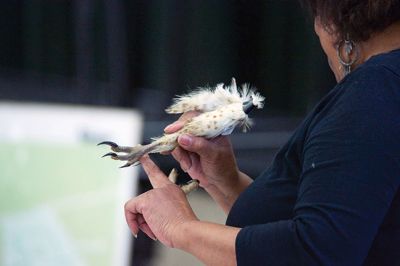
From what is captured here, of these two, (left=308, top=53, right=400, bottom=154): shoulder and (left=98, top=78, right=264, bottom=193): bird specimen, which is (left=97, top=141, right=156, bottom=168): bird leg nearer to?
(left=98, top=78, right=264, bottom=193): bird specimen

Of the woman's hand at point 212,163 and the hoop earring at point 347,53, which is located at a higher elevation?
the hoop earring at point 347,53

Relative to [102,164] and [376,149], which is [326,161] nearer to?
[376,149]

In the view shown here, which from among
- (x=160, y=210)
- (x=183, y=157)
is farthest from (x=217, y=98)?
(x=160, y=210)

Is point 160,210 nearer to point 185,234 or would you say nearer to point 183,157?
point 185,234

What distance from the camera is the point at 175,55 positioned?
4.25m

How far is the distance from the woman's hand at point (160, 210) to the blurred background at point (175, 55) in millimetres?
2730

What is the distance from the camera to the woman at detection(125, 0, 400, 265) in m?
1.10

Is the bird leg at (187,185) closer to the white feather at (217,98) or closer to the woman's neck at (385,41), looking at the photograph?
the white feather at (217,98)

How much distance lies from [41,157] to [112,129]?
34 centimetres

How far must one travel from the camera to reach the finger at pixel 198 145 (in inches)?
55.9

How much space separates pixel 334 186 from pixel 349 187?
0.07 feet

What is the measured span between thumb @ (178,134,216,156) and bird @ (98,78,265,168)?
0.03ft

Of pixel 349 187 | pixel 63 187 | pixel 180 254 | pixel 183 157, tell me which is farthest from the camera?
pixel 180 254

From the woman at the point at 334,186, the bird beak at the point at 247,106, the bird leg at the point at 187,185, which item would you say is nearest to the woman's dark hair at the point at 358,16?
the woman at the point at 334,186
